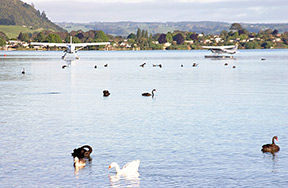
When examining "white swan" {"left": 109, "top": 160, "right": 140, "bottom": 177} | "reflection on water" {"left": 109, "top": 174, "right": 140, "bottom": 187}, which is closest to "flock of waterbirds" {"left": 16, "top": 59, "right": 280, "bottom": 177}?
"white swan" {"left": 109, "top": 160, "right": 140, "bottom": 177}

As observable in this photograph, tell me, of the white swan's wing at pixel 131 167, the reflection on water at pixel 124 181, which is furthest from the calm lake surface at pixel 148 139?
the white swan's wing at pixel 131 167

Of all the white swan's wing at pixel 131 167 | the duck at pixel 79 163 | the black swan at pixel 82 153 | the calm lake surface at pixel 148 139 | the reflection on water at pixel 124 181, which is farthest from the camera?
the black swan at pixel 82 153

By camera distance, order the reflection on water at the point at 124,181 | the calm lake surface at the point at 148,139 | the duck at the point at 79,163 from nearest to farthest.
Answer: the reflection on water at the point at 124,181 → the calm lake surface at the point at 148,139 → the duck at the point at 79,163

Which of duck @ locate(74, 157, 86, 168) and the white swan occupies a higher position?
the white swan

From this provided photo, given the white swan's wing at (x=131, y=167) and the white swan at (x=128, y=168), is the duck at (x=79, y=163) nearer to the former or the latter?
the white swan at (x=128, y=168)

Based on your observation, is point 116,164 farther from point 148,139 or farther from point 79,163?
point 148,139

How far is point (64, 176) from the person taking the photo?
1939 cm

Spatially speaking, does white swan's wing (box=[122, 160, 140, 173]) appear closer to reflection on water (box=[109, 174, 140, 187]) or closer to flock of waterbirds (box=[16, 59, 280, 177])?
flock of waterbirds (box=[16, 59, 280, 177])

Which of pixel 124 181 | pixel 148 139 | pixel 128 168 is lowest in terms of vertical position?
pixel 148 139

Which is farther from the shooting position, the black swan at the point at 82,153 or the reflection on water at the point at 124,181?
the black swan at the point at 82,153

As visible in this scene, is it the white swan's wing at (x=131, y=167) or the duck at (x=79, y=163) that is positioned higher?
the white swan's wing at (x=131, y=167)

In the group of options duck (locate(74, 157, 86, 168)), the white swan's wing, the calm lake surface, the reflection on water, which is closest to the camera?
the reflection on water

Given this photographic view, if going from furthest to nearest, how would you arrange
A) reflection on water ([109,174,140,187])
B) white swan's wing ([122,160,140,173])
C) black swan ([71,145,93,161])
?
1. black swan ([71,145,93,161])
2. white swan's wing ([122,160,140,173])
3. reflection on water ([109,174,140,187])

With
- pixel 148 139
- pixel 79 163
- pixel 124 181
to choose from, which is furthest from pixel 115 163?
pixel 148 139
